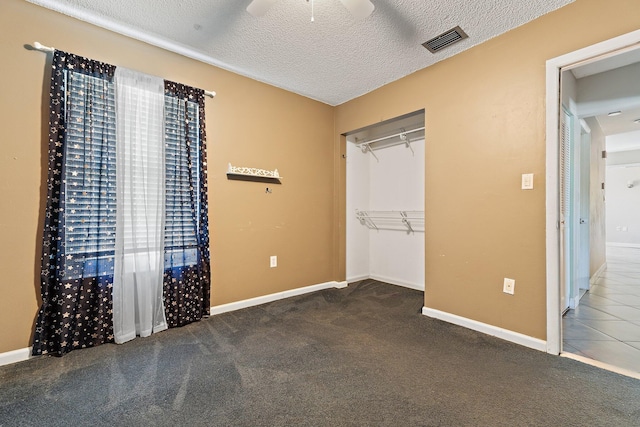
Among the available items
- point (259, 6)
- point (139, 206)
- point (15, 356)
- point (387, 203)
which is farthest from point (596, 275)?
point (15, 356)

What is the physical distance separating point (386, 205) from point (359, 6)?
8.89 ft

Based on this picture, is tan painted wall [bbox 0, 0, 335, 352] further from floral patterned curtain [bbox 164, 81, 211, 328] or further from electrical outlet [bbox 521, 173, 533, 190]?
electrical outlet [bbox 521, 173, 533, 190]

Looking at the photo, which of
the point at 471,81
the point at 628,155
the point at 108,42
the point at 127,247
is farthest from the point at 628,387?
the point at 628,155

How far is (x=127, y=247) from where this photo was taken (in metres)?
2.15

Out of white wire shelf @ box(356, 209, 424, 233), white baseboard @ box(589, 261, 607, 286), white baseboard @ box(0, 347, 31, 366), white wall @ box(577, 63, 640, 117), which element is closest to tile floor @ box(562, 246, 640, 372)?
white baseboard @ box(589, 261, 607, 286)

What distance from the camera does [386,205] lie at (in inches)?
156

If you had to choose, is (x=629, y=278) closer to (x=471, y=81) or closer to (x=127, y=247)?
(x=471, y=81)

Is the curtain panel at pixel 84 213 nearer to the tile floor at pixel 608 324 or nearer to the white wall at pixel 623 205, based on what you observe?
the tile floor at pixel 608 324

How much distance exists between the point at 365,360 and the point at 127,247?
1944 millimetres

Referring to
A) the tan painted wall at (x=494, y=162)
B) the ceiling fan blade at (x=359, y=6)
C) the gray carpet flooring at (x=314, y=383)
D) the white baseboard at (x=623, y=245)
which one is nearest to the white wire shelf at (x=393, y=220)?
the tan painted wall at (x=494, y=162)

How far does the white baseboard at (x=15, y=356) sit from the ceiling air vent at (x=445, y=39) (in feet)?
12.1

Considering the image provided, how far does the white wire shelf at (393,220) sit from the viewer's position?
362cm

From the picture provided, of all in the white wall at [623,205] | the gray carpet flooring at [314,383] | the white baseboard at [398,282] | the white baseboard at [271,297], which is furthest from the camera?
the white wall at [623,205]

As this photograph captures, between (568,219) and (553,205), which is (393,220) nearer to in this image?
(568,219)
